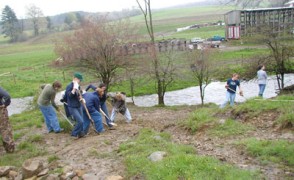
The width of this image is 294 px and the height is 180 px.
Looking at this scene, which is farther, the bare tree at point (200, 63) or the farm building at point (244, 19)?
the farm building at point (244, 19)

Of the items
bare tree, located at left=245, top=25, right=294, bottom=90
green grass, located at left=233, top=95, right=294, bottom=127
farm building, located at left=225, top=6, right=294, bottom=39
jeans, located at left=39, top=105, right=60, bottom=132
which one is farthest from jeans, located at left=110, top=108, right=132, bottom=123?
farm building, located at left=225, top=6, right=294, bottom=39

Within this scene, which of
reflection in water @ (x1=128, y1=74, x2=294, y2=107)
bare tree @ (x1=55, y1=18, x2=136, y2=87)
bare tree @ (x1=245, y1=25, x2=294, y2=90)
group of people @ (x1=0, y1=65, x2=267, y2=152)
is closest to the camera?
group of people @ (x1=0, y1=65, x2=267, y2=152)

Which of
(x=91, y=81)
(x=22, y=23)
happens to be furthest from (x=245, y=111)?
(x=22, y=23)

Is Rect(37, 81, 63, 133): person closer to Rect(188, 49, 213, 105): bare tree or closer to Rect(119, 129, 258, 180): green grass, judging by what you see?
Rect(119, 129, 258, 180): green grass

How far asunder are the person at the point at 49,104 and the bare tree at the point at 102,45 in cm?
1146

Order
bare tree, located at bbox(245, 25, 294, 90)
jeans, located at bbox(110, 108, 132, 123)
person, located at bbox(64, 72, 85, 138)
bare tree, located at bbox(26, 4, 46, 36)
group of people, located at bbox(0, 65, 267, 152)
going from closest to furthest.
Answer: group of people, located at bbox(0, 65, 267, 152) < person, located at bbox(64, 72, 85, 138) < jeans, located at bbox(110, 108, 132, 123) < bare tree, located at bbox(245, 25, 294, 90) < bare tree, located at bbox(26, 4, 46, 36)

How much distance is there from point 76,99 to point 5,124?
213 cm

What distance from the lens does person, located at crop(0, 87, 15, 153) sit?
31.6 feet

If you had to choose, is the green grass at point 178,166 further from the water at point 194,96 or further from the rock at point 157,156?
the water at point 194,96

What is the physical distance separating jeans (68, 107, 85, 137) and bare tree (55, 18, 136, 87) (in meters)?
12.4

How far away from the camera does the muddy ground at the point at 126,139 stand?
7352mm

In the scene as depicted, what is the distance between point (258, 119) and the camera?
1048cm

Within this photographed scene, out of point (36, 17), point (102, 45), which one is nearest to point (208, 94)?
point (102, 45)

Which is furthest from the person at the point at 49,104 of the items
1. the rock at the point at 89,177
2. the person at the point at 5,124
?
the rock at the point at 89,177
